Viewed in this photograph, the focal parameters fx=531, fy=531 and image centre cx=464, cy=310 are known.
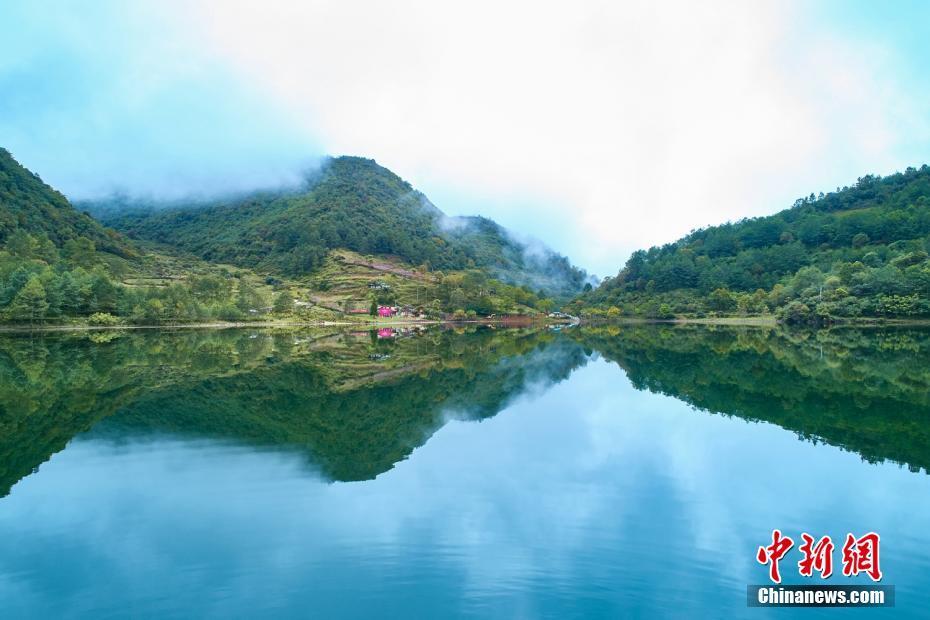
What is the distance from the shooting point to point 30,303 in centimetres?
5356

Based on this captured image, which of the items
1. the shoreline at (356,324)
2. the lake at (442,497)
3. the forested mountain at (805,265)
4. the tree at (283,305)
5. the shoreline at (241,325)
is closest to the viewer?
the lake at (442,497)

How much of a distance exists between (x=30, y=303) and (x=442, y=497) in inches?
2457

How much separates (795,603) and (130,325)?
7089 centimetres

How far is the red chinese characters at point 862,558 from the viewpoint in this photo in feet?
20.2

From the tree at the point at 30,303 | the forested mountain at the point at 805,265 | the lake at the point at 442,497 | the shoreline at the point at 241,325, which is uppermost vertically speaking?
the forested mountain at the point at 805,265

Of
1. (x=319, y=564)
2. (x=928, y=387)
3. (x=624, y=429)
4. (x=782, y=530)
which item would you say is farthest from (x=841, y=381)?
(x=319, y=564)

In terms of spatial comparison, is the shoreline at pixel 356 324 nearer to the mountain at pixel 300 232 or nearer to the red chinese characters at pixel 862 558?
the mountain at pixel 300 232

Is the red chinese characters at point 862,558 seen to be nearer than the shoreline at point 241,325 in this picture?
Yes

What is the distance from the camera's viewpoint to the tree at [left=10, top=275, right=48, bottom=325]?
52969 mm

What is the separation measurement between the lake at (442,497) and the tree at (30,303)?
1695 inches

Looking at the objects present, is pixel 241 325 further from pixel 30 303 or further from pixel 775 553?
pixel 775 553

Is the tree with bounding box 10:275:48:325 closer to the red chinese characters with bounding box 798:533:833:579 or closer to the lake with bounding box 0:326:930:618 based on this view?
the lake with bounding box 0:326:930:618

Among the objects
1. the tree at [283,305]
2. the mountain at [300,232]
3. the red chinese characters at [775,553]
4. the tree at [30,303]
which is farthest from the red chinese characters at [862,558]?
the mountain at [300,232]

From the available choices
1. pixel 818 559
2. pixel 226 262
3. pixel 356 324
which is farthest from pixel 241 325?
pixel 226 262
